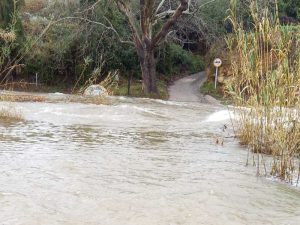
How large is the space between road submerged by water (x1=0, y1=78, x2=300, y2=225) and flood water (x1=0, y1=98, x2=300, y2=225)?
0.01m

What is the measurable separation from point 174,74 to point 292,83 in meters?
28.9

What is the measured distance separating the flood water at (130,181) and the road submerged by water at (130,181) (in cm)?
1

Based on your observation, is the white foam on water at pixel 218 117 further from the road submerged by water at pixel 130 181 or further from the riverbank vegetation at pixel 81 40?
the riverbank vegetation at pixel 81 40

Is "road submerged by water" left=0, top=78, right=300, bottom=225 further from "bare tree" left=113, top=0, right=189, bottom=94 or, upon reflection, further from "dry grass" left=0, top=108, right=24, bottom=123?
"bare tree" left=113, top=0, right=189, bottom=94

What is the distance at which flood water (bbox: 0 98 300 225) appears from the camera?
567 cm

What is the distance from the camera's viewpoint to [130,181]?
7234 mm

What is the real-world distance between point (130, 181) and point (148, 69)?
19307mm

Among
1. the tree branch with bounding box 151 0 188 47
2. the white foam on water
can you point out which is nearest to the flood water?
the white foam on water

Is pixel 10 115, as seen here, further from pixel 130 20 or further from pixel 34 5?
pixel 34 5

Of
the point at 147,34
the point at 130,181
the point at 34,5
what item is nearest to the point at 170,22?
the point at 147,34

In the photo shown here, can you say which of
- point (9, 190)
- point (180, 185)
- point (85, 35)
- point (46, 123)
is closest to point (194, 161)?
point (180, 185)

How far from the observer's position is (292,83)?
24.4 feet

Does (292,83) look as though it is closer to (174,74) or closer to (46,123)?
(46,123)

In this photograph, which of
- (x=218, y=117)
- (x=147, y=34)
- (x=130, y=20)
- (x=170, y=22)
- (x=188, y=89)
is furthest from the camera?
(x=188, y=89)
